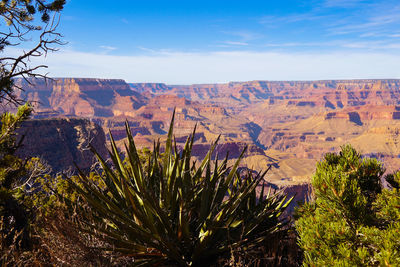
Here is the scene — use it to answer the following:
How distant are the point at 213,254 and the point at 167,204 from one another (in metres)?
0.66

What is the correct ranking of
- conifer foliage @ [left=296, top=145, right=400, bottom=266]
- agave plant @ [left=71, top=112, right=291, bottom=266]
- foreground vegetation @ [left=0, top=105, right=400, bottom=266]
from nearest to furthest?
1. conifer foliage @ [left=296, top=145, right=400, bottom=266]
2. foreground vegetation @ [left=0, top=105, right=400, bottom=266]
3. agave plant @ [left=71, top=112, right=291, bottom=266]

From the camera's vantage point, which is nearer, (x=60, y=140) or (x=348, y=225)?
(x=348, y=225)

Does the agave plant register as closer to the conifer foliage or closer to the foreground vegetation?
the foreground vegetation

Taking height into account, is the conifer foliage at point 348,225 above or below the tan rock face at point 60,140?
above

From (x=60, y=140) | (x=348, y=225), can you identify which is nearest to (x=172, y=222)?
(x=348, y=225)

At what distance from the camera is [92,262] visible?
7.88ft

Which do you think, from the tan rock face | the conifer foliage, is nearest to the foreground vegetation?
the conifer foliage

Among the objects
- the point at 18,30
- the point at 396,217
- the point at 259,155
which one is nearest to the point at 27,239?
the point at 18,30

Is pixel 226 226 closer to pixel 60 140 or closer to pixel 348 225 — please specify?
pixel 348 225

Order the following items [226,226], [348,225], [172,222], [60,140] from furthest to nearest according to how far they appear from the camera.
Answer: [60,140] → [172,222] → [226,226] → [348,225]

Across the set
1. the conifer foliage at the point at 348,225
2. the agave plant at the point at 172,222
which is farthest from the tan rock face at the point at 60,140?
the conifer foliage at the point at 348,225

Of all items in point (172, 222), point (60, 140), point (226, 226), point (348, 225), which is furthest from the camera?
point (60, 140)

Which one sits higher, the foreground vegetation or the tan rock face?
the foreground vegetation

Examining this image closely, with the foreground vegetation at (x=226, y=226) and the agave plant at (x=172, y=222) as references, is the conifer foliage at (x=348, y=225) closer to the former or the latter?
the foreground vegetation at (x=226, y=226)
